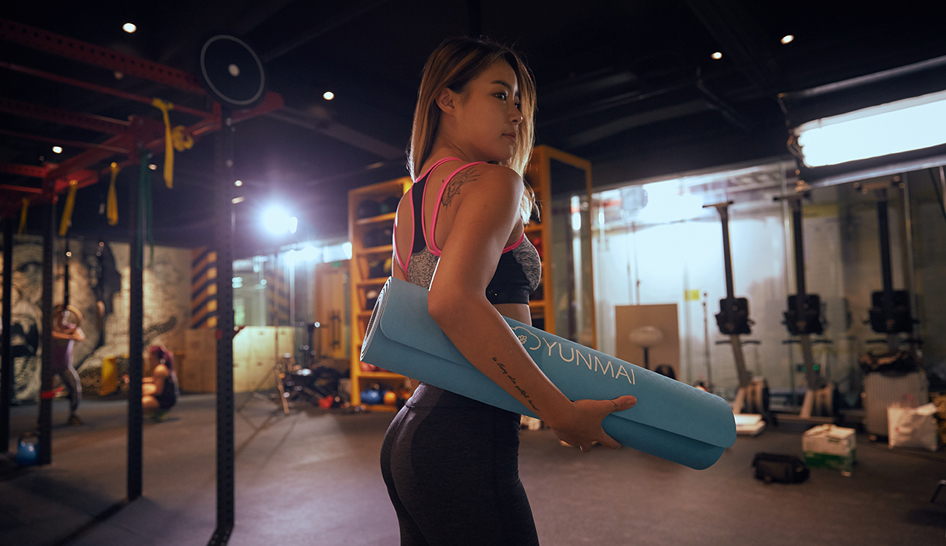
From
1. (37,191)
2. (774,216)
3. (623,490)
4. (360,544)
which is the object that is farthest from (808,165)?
(37,191)

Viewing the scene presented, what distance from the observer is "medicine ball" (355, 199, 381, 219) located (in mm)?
7012

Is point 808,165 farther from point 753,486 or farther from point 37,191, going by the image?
point 37,191

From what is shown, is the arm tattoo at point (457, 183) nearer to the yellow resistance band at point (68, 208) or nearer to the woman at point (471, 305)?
the woman at point (471, 305)

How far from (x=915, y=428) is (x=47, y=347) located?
669 cm

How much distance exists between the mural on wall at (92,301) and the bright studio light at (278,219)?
1.67 m

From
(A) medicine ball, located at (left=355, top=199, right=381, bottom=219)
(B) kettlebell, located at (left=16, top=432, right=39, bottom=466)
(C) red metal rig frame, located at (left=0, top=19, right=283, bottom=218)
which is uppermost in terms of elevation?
(A) medicine ball, located at (left=355, top=199, right=381, bottom=219)

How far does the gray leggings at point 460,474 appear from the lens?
→ 2.46ft

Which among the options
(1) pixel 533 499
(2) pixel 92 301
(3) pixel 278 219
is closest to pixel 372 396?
(3) pixel 278 219

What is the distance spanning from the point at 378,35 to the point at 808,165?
3.97 metres

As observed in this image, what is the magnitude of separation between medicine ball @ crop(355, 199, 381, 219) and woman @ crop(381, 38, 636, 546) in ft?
20.3

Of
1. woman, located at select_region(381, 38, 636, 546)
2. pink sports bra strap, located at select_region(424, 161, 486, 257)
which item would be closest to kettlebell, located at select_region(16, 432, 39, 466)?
woman, located at select_region(381, 38, 636, 546)

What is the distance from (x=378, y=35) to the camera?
4.34 meters

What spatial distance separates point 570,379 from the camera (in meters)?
0.76

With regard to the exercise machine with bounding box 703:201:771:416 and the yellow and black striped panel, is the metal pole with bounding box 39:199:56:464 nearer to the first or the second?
the exercise machine with bounding box 703:201:771:416
